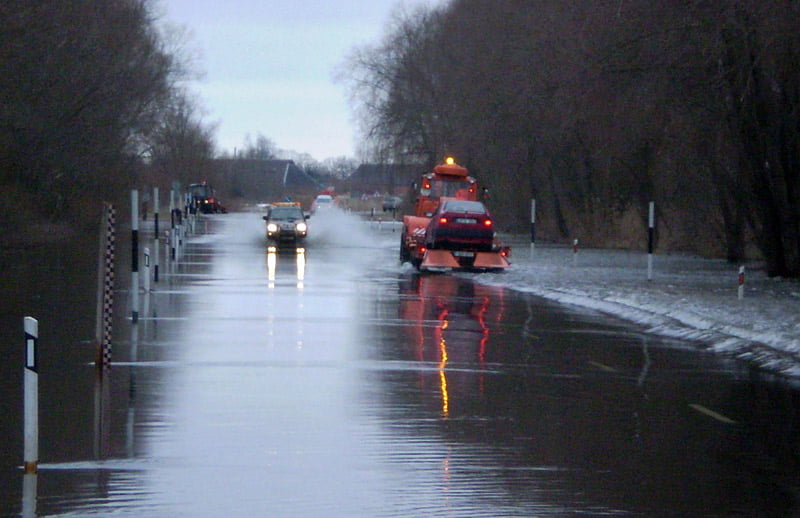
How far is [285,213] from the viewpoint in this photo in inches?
1983

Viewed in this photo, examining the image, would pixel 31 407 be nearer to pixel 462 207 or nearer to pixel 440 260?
pixel 440 260

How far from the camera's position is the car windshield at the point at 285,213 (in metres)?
50.0

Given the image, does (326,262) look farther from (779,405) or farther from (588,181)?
(779,405)

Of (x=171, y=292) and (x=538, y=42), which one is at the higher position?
(x=538, y=42)

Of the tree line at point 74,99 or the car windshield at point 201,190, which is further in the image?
the car windshield at point 201,190

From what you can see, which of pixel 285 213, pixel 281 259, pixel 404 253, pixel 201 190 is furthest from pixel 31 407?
pixel 201 190

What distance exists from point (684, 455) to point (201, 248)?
3589 centimetres

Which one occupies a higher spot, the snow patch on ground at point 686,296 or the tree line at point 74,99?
the tree line at point 74,99

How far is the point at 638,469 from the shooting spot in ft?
29.2

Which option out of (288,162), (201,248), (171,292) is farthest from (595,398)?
(288,162)

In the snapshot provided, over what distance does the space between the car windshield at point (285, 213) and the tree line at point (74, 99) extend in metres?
7.44

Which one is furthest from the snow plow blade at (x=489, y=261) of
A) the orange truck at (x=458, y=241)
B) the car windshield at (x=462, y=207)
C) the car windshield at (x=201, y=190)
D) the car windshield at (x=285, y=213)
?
the car windshield at (x=201, y=190)

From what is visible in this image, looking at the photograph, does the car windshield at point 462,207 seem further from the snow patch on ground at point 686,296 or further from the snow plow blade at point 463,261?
the snow patch on ground at point 686,296

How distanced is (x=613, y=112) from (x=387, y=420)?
1874cm
